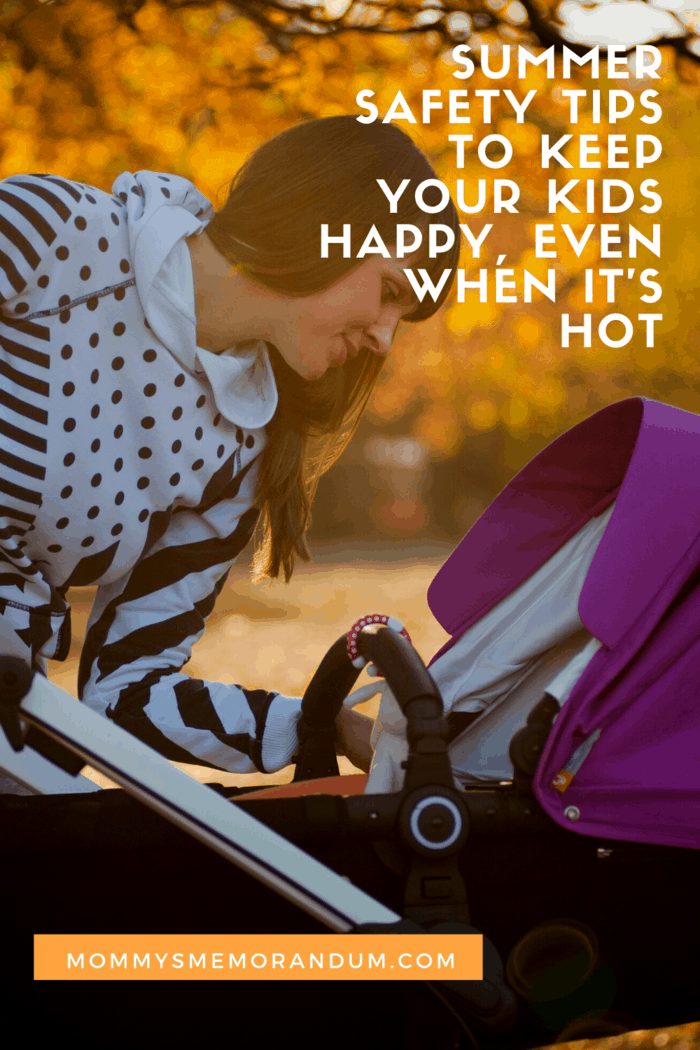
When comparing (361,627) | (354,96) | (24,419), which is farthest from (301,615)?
(361,627)

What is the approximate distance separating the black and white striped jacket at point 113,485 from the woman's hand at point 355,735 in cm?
7

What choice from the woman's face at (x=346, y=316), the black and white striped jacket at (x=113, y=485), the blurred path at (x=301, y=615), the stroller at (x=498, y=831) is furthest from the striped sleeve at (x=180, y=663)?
the blurred path at (x=301, y=615)

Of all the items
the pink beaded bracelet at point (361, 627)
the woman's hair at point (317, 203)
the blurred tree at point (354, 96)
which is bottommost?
the pink beaded bracelet at point (361, 627)

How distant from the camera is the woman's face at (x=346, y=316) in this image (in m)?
1.18

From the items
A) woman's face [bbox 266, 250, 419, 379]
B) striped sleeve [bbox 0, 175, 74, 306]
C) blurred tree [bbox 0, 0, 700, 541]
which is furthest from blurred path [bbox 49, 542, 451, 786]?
striped sleeve [bbox 0, 175, 74, 306]

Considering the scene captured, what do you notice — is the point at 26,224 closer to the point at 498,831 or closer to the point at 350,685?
the point at 350,685

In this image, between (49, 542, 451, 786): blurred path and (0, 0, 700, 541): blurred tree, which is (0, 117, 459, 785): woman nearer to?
(0, 0, 700, 541): blurred tree

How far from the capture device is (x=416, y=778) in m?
0.77

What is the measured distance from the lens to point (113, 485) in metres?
1.17

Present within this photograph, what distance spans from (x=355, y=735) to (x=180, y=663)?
0.32m

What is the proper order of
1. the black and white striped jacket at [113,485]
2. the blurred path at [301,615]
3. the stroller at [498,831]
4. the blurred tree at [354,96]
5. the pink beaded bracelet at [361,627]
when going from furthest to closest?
1. the blurred path at [301,615]
2. the blurred tree at [354,96]
3. the black and white striped jacket at [113,485]
4. the pink beaded bracelet at [361,627]
5. the stroller at [498,831]

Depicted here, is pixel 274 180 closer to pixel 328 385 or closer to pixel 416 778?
pixel 328 385

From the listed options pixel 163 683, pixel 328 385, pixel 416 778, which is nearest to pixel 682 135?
pixel 328 385

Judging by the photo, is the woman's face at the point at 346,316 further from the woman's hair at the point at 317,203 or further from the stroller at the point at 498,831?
A: the stroller at the point at 498,831
